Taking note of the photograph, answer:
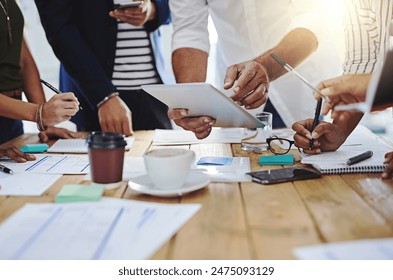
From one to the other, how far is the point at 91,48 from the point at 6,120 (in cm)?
50

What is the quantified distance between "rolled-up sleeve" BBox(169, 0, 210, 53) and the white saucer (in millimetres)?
1060

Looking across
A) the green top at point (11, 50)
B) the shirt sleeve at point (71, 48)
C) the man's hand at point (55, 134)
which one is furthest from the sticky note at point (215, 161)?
the green top at point (11, 50)

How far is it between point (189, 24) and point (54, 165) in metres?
1.03

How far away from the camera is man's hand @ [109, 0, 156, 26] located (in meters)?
1.82

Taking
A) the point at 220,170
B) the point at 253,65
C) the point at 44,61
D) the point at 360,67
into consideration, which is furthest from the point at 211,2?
the point at 44,61

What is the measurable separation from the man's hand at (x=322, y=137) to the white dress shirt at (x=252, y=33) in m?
0.70

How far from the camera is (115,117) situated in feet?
5.92

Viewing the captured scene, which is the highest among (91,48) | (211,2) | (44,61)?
(211,2)

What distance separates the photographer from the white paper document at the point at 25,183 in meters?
1.02

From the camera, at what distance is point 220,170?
1.19m

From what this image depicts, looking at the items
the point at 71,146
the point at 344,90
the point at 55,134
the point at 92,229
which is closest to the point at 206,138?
the point at 71,146

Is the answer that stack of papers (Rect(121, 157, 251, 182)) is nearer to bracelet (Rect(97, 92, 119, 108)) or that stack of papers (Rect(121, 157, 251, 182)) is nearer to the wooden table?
the wooden table
